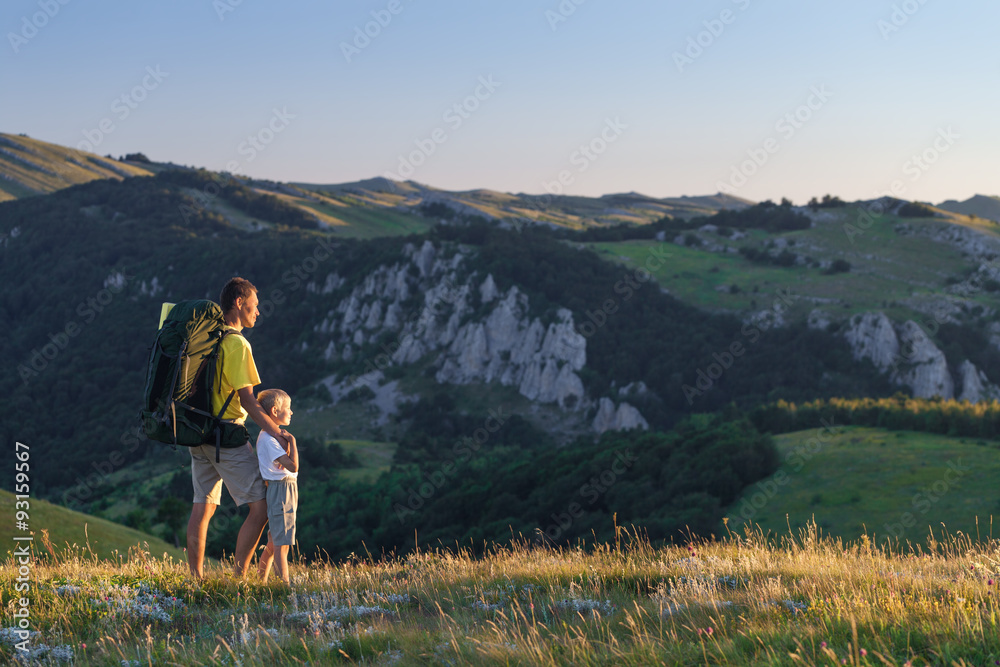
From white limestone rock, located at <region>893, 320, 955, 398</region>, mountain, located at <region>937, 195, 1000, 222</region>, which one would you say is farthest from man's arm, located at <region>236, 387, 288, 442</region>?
mountain, located at <region>937, 195, 1000, 222</region>

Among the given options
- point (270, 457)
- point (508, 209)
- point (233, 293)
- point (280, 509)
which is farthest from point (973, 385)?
point (508, 209)

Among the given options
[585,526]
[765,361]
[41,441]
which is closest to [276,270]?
[41,441]

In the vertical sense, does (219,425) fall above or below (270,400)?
below

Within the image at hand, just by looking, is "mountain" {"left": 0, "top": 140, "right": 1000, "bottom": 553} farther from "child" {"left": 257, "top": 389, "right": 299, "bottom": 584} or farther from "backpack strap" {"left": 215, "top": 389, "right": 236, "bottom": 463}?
"backpack strap" {"left": 215, "top": 389, "right": 236, "bottom": 463}

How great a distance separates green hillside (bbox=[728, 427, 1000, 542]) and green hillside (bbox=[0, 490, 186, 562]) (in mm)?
20937

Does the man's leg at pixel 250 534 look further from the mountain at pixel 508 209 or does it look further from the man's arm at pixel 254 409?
the mountain at pixel 508 209

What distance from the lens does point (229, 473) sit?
5.11 meters

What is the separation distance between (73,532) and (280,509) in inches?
829

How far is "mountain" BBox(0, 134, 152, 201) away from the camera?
463 ft

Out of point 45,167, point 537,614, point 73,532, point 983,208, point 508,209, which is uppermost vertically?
point 983,208

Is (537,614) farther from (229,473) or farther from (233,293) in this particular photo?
(233,293)

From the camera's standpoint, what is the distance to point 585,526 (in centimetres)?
2734

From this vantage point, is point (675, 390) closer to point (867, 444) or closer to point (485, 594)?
point (867, 444)

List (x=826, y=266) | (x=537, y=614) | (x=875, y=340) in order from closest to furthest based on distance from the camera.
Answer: (x=537, y=614) < (x=875, y=340) < (x=826, y=266)
